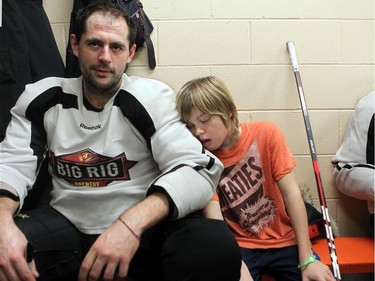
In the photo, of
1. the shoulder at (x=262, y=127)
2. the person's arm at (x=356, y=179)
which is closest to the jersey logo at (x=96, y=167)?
the shoulder at (x=262, y=127)

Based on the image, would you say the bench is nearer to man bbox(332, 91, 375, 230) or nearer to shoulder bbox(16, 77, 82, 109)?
man bbox(332, 91, 375, 230)

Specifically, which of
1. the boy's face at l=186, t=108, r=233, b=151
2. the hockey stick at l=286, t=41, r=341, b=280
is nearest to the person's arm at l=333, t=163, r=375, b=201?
the hockey stick at l=286, t=41, r=341, b=280

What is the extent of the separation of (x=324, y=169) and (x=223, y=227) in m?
0.93

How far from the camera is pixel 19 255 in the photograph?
104 centimetres

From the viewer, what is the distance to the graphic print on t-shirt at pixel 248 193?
1.52m

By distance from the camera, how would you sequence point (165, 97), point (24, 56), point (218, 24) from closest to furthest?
point (165, 97), point (24, 56), point (218, 24)

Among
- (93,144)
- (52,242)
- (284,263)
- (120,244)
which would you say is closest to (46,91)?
(93,144)

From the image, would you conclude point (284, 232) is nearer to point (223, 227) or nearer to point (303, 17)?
point (223, 227)

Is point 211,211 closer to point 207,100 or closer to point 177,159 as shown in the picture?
point 177,159

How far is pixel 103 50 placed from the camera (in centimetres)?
136

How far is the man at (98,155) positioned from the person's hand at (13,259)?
0.05 meters

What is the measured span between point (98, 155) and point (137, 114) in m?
0.20

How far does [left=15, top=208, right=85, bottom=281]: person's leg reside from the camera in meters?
1.20

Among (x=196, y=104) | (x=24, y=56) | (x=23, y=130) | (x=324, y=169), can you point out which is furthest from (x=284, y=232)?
(x=24, y=56)
